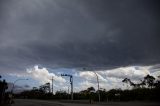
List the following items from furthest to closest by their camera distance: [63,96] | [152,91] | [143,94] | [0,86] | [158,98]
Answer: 1. [63,96]
2. [143,94]
3. [152,91]
4. [158,98]
5. [0,86]

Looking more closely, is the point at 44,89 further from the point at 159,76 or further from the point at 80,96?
the point at 159,76

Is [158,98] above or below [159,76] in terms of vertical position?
below

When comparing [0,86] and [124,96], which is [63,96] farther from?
[0,86]

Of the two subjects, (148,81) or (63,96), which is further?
(63,96)

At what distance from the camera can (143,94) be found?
67.9 metres

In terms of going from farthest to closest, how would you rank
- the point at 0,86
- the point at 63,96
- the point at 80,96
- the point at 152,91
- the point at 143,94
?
the point at 63,96 → the point at 80,96 → the point at 143,94 → the point at 152,91 → the point at 0,86

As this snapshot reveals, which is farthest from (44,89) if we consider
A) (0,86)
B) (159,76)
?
(0,86)

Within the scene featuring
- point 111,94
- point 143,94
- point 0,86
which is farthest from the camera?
point 111,94

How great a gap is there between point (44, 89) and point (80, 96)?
62695mm

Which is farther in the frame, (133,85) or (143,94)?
(133,85)

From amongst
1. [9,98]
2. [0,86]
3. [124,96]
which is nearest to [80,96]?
[124,96]

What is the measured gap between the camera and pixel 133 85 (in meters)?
118

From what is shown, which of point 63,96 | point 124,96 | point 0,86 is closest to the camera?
point 0,86

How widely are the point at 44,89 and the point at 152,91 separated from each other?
345 ft
